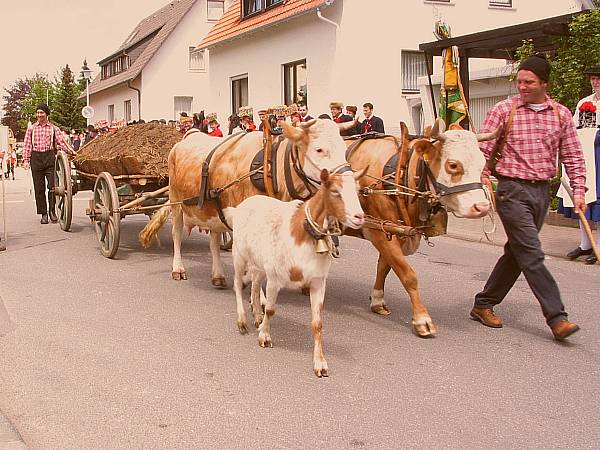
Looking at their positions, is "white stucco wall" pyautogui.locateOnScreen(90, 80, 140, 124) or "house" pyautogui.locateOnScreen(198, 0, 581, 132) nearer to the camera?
"house" pyautogui.locateOnScreen(198, 0, 581, 132)

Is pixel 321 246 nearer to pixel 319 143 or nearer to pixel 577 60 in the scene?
pixel 319 143

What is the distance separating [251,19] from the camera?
25141 millimetres

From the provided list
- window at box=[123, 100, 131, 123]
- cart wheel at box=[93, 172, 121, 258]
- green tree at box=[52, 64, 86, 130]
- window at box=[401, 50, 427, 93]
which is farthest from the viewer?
green tree at box=[52, 64, 86, 130]

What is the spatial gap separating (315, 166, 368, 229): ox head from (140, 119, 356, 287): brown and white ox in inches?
17.6

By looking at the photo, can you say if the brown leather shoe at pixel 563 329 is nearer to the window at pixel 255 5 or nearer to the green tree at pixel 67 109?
the window at pixel 255 5

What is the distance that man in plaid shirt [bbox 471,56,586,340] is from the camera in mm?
6008

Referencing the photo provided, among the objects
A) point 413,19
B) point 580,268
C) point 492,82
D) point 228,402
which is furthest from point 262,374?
point 413,19

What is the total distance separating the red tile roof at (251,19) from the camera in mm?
21150

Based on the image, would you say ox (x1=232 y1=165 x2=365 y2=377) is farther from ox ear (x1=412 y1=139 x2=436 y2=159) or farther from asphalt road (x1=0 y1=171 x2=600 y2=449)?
ox ear (x1=412 y1=139 x2=436 y2=159)

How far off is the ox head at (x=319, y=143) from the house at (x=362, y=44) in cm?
1294

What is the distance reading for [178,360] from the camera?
18.7ft

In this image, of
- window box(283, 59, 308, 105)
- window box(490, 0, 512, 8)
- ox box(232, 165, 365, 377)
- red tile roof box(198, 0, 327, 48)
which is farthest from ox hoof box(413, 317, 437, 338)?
window box(490, 0, 512, 8)

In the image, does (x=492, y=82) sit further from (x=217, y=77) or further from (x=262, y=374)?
(x=262, y=374)

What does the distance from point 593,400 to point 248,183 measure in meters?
→ 3.78
